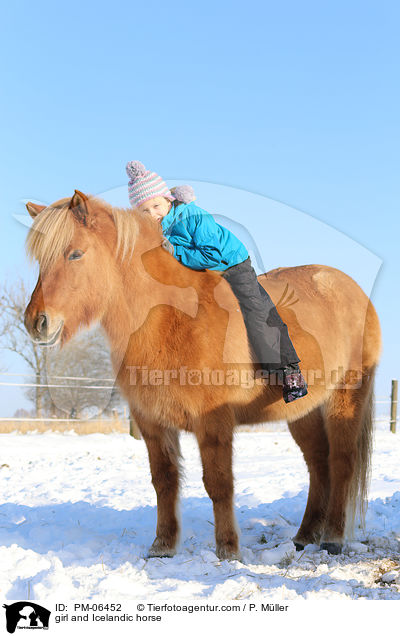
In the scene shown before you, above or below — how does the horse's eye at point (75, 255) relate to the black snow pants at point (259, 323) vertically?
above

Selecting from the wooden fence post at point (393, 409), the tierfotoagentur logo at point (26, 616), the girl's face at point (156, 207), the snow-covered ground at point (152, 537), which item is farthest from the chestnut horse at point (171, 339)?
the wooden fence post at point (393, 409)

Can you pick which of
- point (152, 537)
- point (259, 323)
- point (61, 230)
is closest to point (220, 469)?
point (259, 323)

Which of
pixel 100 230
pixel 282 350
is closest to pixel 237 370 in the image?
pixel 282 350

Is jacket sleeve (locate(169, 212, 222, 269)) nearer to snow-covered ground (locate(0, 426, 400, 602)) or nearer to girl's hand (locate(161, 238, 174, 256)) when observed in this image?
girl's hand (locate(161, 238, 174, 256))

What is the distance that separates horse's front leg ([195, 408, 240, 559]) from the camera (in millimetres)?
3273

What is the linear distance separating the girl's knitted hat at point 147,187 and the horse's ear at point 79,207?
54cm

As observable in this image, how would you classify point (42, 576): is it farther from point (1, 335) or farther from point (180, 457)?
point (1, 335)

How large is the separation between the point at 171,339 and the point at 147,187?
1.08 metres

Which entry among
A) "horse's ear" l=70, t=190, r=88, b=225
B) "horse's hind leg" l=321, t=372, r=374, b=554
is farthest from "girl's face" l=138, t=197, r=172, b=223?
"horse's hind leg" l=321, t=372, r=374, b=554

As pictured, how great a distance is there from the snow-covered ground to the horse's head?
1.45 metres

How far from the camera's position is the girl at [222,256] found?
3.45 metres

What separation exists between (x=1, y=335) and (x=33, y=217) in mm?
13506

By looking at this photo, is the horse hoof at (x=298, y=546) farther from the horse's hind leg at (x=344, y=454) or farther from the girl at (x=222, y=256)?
the girl at (x=222, y=256)

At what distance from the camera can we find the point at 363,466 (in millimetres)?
4270
